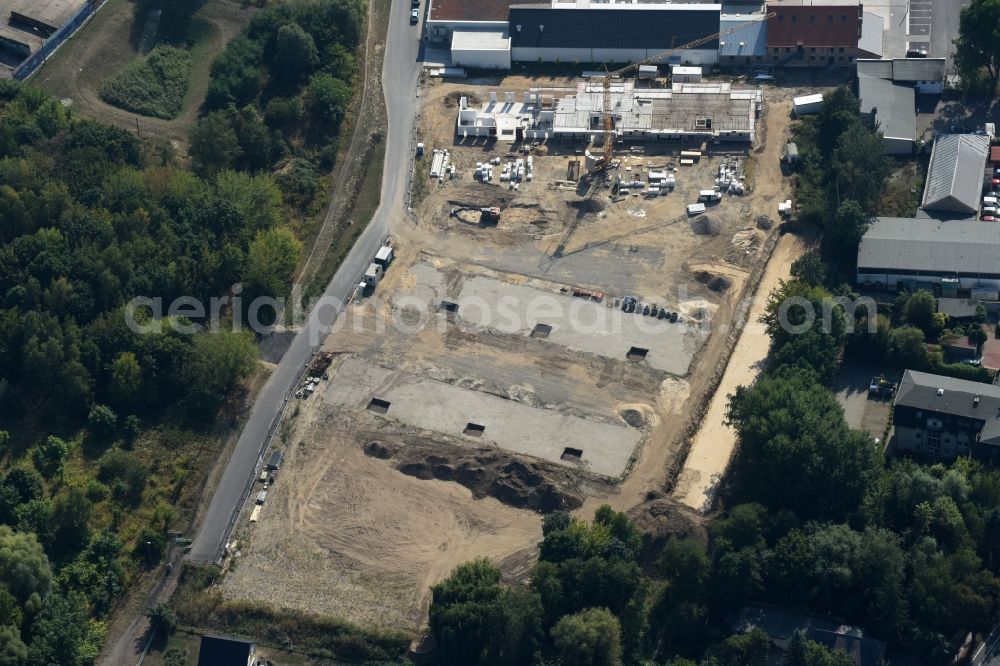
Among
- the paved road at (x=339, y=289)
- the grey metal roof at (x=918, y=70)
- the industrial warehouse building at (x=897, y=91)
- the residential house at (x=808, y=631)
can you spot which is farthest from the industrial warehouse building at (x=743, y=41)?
the residential house at (x=808, y=631)

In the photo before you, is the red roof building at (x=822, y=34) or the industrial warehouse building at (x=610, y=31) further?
the industrial warehouse building at (x=610, y=31)

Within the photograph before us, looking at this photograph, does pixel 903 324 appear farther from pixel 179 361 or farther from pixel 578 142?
pixel 179 361

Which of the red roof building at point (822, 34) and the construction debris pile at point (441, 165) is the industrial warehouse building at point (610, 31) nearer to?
the red roof building at point (822, 34)

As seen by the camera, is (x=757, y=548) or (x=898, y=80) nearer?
(x=757, y=548)

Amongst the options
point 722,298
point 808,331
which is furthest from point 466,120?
point 808,331

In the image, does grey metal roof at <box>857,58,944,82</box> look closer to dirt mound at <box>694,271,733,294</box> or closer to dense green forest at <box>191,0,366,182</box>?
dirt mound at <box>694,271,733,294</box>

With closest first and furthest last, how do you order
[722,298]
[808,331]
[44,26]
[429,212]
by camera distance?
1. [808,331]
2. [722,298]
3. [429,212]
4. [44,26]

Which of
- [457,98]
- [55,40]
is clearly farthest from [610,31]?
[55,40]

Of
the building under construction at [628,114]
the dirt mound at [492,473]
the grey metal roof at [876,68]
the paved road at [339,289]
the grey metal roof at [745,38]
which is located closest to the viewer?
the dirt mound at [492,473]
